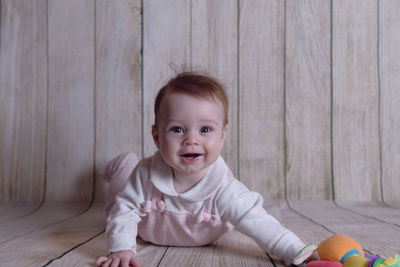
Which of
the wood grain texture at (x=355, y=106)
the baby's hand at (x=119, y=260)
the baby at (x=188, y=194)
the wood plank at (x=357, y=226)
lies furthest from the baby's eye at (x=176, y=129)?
the wood grain texture at (x=355, y=106)

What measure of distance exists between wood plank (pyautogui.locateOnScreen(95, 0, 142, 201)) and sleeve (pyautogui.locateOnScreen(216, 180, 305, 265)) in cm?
81

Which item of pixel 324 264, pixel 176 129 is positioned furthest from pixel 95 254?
pixel 324 264

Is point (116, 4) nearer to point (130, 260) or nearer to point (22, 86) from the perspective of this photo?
point (22, 86)

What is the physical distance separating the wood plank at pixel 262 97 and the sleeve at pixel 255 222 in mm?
721

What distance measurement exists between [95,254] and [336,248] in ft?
1.72

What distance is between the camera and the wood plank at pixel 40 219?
1153 mm

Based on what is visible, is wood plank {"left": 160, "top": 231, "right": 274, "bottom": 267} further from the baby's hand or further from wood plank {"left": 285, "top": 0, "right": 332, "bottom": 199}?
wood plank {"left": 285, "top": 0, "right": 332, "bottom": 199}

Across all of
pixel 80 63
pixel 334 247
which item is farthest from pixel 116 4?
pixel 334 247

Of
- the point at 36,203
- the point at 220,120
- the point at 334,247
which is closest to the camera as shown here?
the point at 334,247

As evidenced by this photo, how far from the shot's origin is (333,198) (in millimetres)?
1658

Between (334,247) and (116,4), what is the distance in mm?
1300

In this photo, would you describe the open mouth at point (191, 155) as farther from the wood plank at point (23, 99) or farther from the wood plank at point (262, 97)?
the wood plank at point (23, 99)

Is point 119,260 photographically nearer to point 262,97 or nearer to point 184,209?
point 184,209

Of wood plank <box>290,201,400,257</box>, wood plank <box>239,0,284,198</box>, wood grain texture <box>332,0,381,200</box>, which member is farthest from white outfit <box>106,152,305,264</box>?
wood grain texture <box>332,0,381,200</box>
